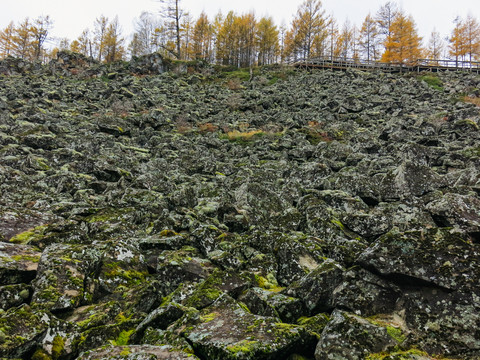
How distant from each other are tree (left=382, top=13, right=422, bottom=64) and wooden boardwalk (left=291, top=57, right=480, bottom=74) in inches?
223

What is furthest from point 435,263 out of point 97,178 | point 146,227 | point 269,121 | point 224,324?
point 269,121

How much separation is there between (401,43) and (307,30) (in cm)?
1853

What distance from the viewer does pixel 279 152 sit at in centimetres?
1802

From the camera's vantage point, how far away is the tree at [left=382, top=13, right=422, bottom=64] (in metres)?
54.5

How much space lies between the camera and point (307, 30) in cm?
6075

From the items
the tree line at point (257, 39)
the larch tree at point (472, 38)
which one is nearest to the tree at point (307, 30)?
the tree line at point (257, 39)

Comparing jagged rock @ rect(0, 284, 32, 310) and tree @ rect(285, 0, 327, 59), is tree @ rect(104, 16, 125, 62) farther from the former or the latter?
jagged rock @ rect(0, 284, 32, 310)

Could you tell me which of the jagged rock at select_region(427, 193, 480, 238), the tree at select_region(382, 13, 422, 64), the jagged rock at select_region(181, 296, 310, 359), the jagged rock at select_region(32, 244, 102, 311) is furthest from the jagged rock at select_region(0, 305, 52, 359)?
the tree at select_region(382, 13, 422, 64)

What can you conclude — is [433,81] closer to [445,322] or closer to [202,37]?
[445,322]

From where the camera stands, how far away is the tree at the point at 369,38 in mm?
66312

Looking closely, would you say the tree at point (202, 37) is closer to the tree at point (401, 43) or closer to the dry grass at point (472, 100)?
the tree at point (401, 43)

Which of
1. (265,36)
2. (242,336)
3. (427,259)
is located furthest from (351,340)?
(265,36)

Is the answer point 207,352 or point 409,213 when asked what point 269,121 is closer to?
point 409,213

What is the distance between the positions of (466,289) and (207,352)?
314 cm
